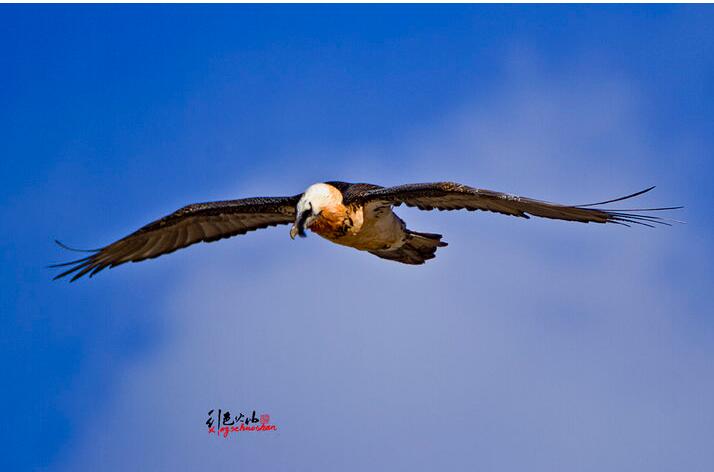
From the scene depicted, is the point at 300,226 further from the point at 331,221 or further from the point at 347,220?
the point at 347,220

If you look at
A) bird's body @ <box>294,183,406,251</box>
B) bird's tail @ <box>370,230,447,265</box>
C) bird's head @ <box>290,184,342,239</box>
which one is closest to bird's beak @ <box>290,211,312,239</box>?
bird's head @ <box>290,184,342,239</box>

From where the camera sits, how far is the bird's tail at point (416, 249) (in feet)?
40.9

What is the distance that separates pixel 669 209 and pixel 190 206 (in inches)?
234

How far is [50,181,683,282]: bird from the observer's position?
10680 mm

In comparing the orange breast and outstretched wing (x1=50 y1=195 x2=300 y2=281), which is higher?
outstretched wing (x1=50 y1=195 x2=300 y2=281)

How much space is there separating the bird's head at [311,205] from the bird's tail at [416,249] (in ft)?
4.31

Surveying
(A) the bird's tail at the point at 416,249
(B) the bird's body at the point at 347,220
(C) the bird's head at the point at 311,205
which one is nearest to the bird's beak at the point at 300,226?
(C) the bird's head at the point at 311,205

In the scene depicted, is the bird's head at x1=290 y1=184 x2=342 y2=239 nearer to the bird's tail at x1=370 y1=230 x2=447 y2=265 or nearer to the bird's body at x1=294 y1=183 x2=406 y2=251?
the bird's body at x1=294 y1=183 x2=406 y2=251

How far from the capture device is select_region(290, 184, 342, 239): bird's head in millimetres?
11320

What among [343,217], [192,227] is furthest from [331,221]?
[192,227]

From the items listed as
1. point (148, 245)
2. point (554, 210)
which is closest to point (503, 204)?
point (554, 210)

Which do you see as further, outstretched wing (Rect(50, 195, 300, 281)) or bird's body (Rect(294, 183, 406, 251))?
outstretched wing (Rect(50, 195, 300, 281))

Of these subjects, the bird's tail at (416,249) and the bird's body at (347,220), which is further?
the bird's tail at (416,249)

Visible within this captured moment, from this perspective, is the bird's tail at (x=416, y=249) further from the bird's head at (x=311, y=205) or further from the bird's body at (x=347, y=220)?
the bird's head at (x=311, y=205)
